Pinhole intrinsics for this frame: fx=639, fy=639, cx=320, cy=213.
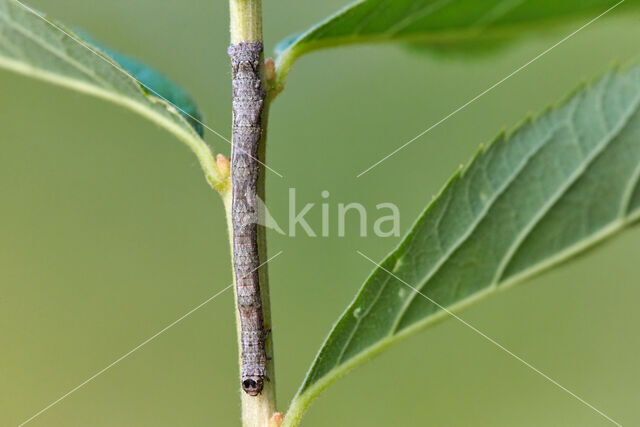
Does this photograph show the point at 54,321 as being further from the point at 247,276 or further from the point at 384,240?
the point at 247,276

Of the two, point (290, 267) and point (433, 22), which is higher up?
point (290, 267)

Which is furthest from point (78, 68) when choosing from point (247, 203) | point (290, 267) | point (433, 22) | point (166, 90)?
point (290, 267)

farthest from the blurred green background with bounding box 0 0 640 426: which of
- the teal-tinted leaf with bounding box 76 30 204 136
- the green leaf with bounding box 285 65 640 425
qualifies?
the green leaf with bounding box 285 65 640 425

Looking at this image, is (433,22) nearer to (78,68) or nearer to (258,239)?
(258,239)

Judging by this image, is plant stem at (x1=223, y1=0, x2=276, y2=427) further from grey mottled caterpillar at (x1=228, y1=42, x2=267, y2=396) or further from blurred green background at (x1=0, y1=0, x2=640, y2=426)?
blurred green background at (x1=0, y1=0, x2=640, y2=426)

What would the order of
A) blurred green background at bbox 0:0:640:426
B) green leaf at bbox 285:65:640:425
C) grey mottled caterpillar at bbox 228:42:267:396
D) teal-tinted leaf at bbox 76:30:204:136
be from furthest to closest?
blurred green background at bbox 0:0:640:426, teal-tinted leaf at bbox 76:30:204:136, grey mottled caterpillar at bbox 228:42:267:396, green leaf at bbox 285:65:640:425

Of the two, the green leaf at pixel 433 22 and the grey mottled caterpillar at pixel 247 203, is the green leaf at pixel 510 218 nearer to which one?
the grey mottled caterpillar at pixel 247 203

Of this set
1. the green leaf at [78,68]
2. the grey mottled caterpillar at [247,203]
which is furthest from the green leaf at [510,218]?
the green leaf at [78,68]
